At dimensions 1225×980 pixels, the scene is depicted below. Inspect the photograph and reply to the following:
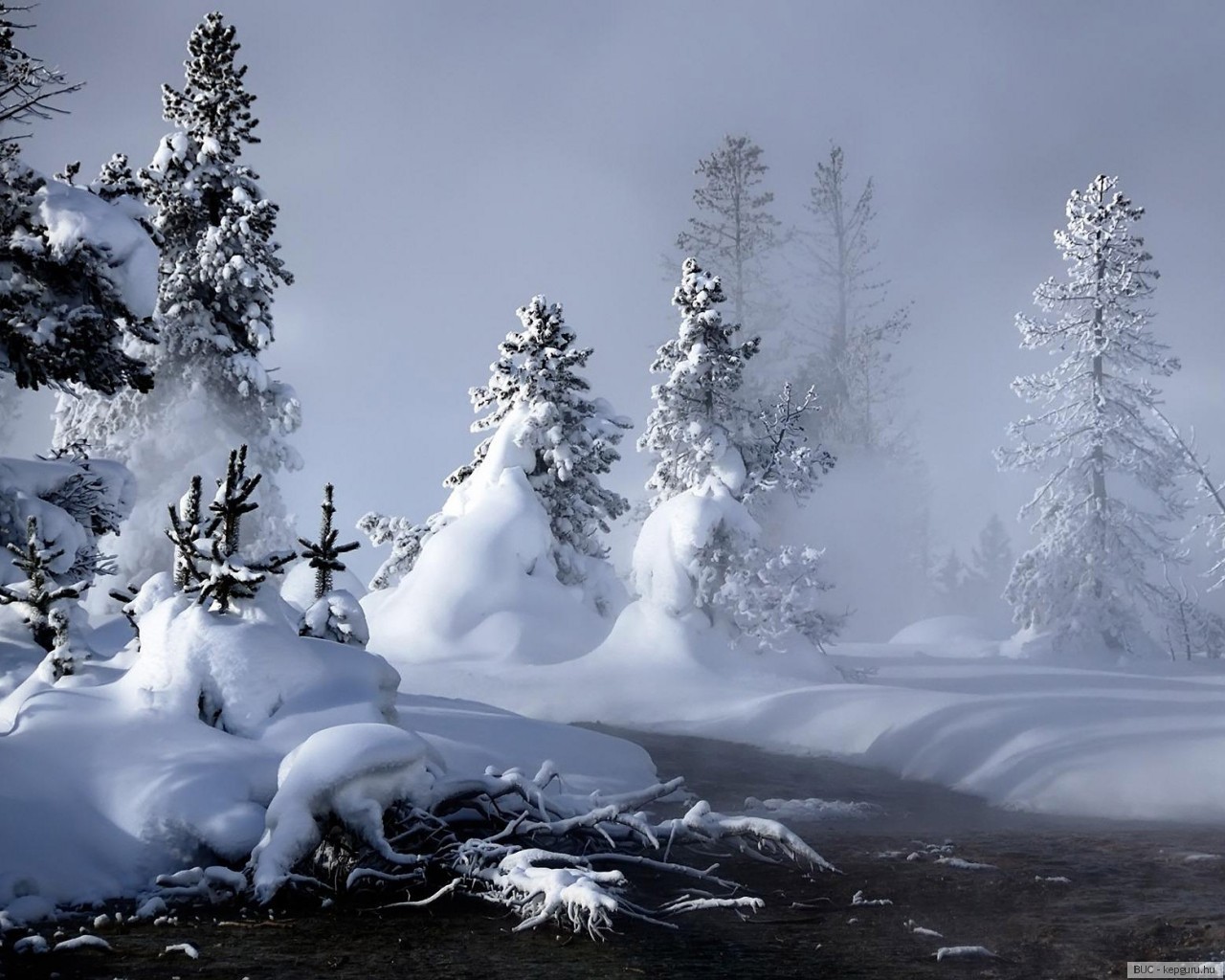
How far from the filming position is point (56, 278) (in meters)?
11.1

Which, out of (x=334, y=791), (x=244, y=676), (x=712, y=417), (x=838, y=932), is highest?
(x=712, y=417)

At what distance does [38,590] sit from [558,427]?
15.2 m

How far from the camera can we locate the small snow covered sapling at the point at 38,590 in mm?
11133

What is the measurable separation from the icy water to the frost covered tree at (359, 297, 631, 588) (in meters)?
17.4

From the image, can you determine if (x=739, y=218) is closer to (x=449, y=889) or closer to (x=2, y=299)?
(x=2, y=299)

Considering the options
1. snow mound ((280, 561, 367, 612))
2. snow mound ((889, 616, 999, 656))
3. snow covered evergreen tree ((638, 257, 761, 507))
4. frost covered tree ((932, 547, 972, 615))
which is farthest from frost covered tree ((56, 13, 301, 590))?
frost covered tree ((932, 547, 972, 615))

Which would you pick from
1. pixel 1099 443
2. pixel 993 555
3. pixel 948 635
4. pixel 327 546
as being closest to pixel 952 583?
pixel 993 555

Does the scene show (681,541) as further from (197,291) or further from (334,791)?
(334,791)

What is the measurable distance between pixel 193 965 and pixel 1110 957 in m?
A: 5.08

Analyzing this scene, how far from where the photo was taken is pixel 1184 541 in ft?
85.3

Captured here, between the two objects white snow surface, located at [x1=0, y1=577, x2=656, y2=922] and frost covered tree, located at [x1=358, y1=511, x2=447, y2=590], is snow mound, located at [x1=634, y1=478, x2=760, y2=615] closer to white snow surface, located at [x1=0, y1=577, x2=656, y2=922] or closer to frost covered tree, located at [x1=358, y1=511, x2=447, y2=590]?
frost covered tree, located at [x1=358, y1=511, x2=447, y2=590]

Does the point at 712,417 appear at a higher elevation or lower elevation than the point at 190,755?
higher

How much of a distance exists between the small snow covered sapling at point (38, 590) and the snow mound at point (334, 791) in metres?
5.18

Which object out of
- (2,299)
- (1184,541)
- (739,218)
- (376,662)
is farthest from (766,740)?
(739,218)
